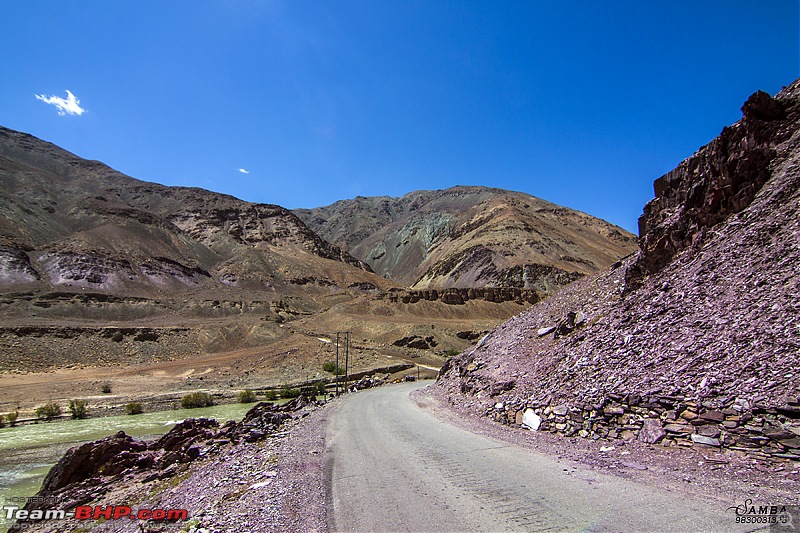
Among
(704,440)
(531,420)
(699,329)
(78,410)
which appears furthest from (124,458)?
(78,410)

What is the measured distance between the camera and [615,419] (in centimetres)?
1064

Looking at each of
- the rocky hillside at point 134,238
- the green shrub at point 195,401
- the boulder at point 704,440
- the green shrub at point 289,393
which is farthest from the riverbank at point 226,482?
the rocky hillside at point 134,238

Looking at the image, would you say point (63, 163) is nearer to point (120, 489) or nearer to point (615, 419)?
point (120, 489)

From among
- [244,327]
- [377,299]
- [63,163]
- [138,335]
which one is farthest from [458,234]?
[63,163]

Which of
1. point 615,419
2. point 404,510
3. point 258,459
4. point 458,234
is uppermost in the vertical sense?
point 458,234

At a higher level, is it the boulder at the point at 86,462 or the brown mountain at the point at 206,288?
the brown mountain at the point at 206,288

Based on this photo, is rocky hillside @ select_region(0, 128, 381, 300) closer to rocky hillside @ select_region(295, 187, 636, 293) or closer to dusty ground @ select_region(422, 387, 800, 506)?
rocky hillside @ select_region(295, 187, 636, 293)

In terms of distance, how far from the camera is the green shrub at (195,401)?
36.3 metres

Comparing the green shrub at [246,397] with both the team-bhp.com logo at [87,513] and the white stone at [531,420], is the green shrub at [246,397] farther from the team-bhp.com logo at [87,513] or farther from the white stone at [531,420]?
the white stone at [531,420]

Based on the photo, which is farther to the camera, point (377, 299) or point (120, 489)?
point (377, 299)

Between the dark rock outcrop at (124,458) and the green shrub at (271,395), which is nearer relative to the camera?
the dark rock outcrop at (124,458)

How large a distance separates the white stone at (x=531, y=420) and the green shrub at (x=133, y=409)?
33.8 metres

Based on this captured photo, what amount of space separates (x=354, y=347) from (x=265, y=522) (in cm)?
5594

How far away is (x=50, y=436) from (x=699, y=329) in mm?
35005
